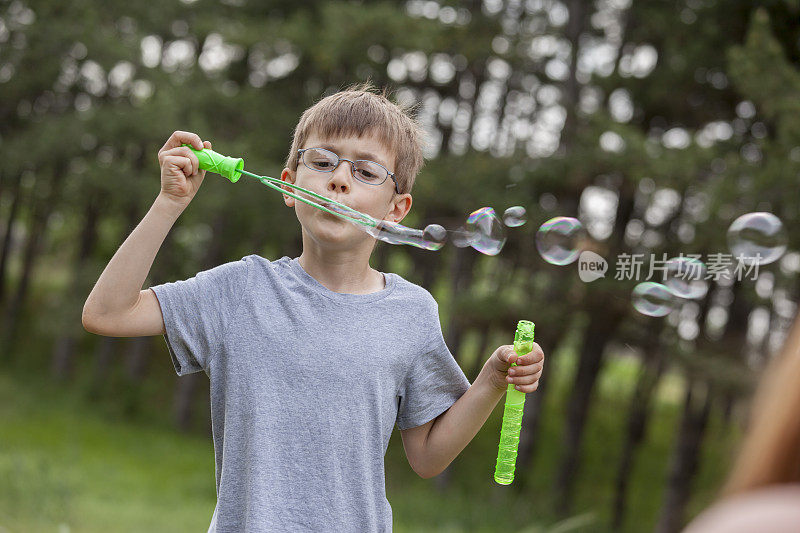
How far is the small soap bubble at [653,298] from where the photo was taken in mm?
2291

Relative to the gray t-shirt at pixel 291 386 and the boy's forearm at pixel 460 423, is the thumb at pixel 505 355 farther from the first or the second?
the gray t-shirt at pixel 291 386

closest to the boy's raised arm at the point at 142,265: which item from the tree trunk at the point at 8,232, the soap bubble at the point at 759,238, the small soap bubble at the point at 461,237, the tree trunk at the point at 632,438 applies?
the small soap bubble at the point at 461,237

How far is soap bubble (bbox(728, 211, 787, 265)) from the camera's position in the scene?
2.16 m

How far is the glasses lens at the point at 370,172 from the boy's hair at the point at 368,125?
45 mm

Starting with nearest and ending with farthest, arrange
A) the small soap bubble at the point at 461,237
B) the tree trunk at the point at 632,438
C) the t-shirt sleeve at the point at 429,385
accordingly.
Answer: the t-shirt sleeve at the point at 429,385, the small soap bubble at the point at 461,237, the tree trunk at the point at 632,438

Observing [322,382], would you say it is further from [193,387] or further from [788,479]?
[193,387]

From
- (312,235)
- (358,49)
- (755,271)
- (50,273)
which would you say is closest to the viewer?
(312,235)

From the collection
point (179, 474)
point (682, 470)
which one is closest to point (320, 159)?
point (682, 470)

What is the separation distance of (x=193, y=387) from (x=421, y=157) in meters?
13.9

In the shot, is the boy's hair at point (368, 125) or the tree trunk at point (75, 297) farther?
the tree trunk at point (75, 297)

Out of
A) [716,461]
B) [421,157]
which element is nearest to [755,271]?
[421,157]

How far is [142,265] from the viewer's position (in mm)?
1586

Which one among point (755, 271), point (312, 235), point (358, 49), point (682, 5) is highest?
point (682, 5)

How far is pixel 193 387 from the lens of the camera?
15195mm
